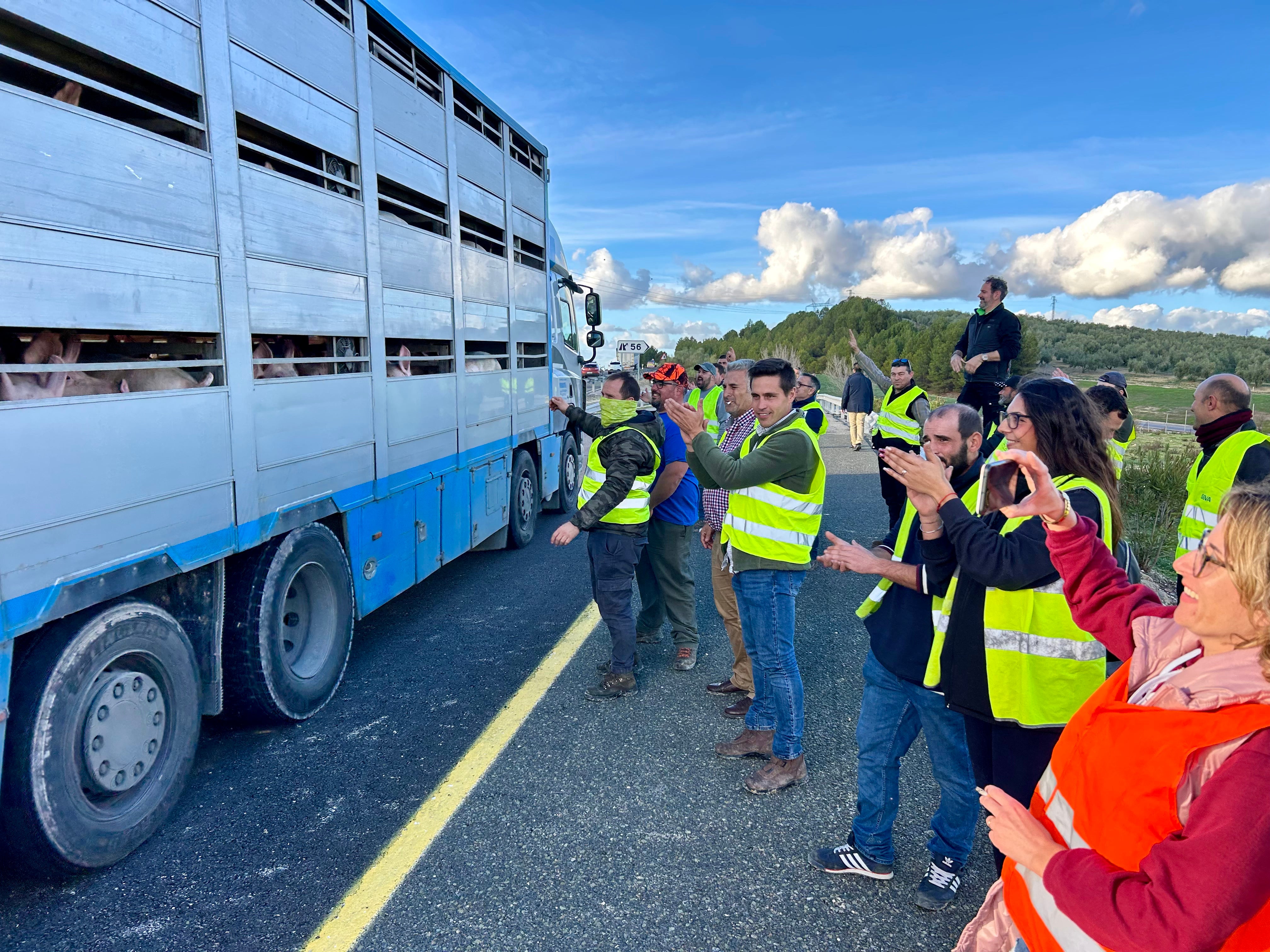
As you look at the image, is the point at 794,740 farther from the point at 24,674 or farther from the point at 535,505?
the point at 535,505

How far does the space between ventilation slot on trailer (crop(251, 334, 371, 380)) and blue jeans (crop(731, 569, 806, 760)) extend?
2.41 m

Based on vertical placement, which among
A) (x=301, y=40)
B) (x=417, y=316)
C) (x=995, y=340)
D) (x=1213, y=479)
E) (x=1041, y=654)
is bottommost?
(x=1041, y=654)

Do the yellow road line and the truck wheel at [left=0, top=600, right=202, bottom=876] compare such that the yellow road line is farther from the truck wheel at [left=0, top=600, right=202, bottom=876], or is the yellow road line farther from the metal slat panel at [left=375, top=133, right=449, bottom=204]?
the metal slat panel at [left=375, top=133, right=449, bottom=204]

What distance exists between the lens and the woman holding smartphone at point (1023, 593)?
84.2 inches

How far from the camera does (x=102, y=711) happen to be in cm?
281

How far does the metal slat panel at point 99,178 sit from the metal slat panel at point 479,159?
285 centimetres

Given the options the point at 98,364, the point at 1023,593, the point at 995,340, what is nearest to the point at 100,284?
the point at 98,364

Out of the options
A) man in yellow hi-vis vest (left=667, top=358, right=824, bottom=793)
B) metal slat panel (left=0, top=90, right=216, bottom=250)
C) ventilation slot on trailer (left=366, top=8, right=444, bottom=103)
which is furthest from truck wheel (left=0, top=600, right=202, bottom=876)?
ventilation slot on trailer (left=366, top=8, right=444, bottom=103)

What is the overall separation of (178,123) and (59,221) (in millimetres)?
814

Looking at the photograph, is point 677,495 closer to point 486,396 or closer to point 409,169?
point 486,396

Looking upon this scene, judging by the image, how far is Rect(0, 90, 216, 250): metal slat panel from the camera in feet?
7.86

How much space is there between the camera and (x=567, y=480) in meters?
9.37

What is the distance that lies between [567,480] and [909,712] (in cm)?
692

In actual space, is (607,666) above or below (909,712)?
below
